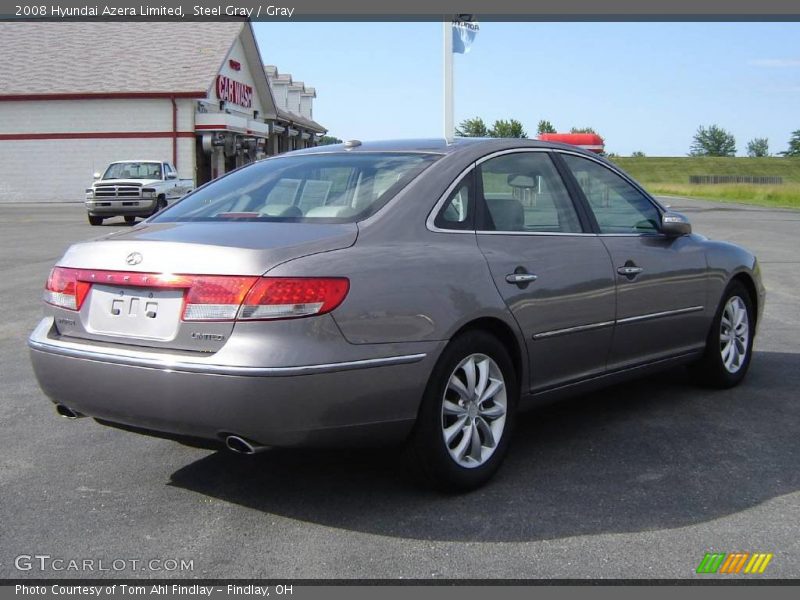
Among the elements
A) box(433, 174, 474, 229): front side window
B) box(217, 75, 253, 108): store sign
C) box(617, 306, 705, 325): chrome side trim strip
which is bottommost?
box(617, 306, 705, 325): chrome side trim strip

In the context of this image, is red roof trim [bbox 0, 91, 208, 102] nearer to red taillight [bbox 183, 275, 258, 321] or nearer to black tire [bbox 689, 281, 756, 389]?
black tire [bbox 689, 281, 756, 389]

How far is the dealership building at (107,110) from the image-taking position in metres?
41.3

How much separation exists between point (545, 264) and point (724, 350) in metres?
2.13

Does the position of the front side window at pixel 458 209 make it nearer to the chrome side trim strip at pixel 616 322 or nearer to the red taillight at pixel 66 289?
the chrome side trim strip at pixel 616 322

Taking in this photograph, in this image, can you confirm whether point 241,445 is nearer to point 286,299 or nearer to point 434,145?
point 286,299

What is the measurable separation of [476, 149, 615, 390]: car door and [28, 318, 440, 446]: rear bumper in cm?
76

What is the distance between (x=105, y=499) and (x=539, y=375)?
209cm

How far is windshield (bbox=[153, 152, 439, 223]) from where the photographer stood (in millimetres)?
4340

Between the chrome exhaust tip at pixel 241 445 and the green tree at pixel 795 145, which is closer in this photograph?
the chrome exhaust tip at pixel 241 445

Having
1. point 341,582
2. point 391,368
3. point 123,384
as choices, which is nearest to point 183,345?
point 123,384

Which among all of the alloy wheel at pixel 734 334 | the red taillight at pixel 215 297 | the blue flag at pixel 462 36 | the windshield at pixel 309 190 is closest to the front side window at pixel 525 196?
the windshield at pixel 309 190

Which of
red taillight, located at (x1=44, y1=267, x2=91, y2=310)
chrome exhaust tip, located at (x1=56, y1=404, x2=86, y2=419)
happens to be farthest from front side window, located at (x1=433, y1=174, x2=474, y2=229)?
chrome exhaust tip, located at (x1=56, y1=404, x2=86, y2=419)

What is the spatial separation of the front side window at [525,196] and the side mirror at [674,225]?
31.7 inches

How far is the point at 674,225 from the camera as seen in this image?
5.70 m
